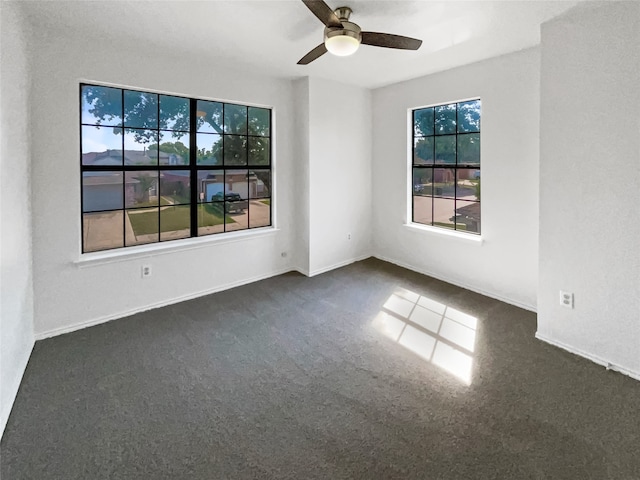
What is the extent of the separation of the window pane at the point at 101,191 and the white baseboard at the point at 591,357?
4112mm

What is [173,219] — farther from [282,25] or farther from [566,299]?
[566,299]

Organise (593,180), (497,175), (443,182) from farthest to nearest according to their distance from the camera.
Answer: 1. (443,182)
2. (497,175)
3. (593,180)

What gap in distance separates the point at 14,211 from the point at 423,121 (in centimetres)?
436

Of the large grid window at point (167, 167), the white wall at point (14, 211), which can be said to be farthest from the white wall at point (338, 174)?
the white wall at point (14, 211)

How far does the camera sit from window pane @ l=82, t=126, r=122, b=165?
3330mm

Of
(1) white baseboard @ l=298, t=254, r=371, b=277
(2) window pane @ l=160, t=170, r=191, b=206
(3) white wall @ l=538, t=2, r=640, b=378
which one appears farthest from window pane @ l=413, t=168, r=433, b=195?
(2) window pane @ l=160, t=170, r=191, b=206

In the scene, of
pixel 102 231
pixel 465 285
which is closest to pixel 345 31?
pixel 102 231

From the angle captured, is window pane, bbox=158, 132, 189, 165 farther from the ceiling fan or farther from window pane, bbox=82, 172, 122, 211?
the ceiling fan

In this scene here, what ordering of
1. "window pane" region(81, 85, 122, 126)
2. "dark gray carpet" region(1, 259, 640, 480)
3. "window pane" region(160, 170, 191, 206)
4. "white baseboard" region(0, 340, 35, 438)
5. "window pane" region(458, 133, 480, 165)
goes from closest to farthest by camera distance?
"dark gray carpet" region(1, 259, 640, 480), "white baseboard" region(0, 340, 35, 438), "window pane" region(81, 85, 122, 126), "window pane" region(160, 170, 191, 206), "window pane" region(458, 133, 480, 165)

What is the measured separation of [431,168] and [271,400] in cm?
357

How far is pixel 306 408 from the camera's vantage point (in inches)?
86.0

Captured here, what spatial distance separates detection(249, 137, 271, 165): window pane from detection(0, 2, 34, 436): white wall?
2236 millimetres

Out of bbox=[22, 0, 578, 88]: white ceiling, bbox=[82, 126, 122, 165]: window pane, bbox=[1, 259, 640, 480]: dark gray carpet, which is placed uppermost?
bbox=[22, 0, 578, 88]: white ceiling

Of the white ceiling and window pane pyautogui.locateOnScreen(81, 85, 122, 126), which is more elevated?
the white ceiling
